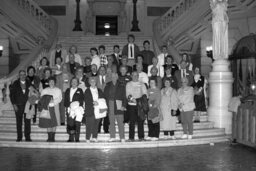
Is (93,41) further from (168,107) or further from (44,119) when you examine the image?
(44,119)

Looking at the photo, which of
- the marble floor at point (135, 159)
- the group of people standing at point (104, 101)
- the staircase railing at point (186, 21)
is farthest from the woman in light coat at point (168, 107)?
the staircase railing at point (186, 21)

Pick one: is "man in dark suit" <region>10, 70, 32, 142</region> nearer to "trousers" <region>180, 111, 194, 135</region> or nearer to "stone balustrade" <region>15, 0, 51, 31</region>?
"trousers" <region>180, 111, 194, 135</region>

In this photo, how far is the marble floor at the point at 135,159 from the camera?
7.05 meters

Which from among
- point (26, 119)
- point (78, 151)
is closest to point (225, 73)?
point (78, 151)

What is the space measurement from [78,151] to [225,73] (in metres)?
5.67

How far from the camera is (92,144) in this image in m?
9.32

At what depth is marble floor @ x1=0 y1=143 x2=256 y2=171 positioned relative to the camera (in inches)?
278

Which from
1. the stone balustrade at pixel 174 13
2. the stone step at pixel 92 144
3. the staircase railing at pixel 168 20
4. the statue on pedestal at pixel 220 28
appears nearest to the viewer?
the stone step at pixel 92 144

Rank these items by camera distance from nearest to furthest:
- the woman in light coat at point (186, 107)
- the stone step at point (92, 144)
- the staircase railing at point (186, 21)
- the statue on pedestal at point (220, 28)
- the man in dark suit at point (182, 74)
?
the stone step at point (92, 144)
the woman in light coat at point (186, 107)
the man in dark suit at point (182, 74)
the statue on pedestal at point (220, 28)
the staircase railing at point (186, 21)

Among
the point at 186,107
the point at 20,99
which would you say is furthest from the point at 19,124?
the point at 186,107

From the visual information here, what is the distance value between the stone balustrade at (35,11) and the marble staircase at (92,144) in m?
7.85

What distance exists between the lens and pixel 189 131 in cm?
1012

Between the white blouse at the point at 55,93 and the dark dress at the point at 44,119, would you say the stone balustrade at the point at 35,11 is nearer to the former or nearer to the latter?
the white blouse at the point at 55,93

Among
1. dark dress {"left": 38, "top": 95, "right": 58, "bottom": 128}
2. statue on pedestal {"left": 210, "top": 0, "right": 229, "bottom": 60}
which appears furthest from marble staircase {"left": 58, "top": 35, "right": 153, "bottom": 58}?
dark dress {"left": 38, "top": 95, "right": 58, "bottom": 128}
